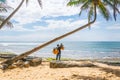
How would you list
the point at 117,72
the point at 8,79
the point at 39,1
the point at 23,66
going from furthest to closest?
the point at 23,66, the point at 117,72, the point at 39,1, the point at 8,79

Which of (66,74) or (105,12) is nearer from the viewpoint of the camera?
(66,74)

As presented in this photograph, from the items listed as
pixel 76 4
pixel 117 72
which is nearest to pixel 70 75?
pixel 117 72

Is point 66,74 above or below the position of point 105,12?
below

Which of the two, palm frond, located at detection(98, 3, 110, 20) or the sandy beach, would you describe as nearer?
the sandy beach

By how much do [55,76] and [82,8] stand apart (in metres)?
10.2

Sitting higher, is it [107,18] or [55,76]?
[107,18]

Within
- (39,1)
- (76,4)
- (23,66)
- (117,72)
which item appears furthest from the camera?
(76,4)

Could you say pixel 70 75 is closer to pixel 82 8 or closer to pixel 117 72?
pixel 117 72

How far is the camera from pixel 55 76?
53.5ft

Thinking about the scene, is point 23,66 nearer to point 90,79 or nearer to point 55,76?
point 55,76

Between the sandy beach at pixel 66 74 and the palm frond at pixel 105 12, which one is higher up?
the palm frond at pixel 105 12

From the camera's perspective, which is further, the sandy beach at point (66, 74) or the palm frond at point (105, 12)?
the palm frond at point (105, 12)

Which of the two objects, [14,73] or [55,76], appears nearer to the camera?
[55,76]

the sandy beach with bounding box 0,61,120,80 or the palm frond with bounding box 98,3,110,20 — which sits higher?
the palm frond with bounding box 98,3,110,20
